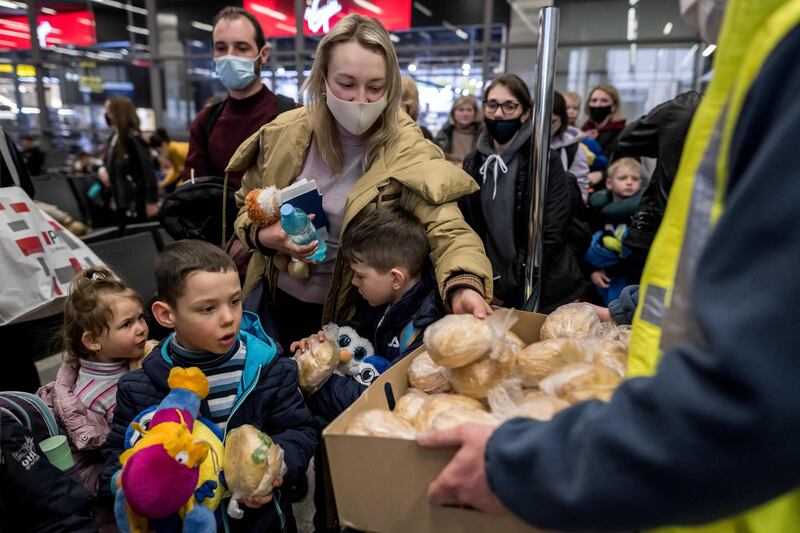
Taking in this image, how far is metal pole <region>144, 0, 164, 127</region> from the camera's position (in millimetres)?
9953

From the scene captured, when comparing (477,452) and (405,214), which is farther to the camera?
(405,214)

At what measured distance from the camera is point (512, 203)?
283 centimetres

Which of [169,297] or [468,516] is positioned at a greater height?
[169,297]

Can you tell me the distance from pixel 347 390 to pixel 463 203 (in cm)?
153

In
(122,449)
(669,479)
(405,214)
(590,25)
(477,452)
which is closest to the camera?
(669,479)

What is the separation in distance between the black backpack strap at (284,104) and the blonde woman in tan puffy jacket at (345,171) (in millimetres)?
673

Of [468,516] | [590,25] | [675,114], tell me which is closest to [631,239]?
[675,114]

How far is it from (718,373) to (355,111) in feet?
4.78

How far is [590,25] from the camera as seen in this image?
313 inches

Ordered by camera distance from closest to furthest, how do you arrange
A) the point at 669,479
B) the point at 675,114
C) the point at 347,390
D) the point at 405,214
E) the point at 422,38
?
the point at 669,479 → the point at 347,390 → the point at 405,214 → the point at 675,114 → the point at 422,38

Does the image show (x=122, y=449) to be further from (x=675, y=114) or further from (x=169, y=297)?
(x=675, y=114)

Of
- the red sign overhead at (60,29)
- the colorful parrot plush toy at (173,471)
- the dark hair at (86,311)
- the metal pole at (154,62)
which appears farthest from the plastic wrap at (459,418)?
→ the red sign overhead at (60,29)

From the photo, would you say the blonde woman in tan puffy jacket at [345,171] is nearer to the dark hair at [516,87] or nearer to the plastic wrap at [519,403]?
the plastic wrap at [519,403]

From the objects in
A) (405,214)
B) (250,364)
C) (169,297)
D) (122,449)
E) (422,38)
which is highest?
(422,38)
